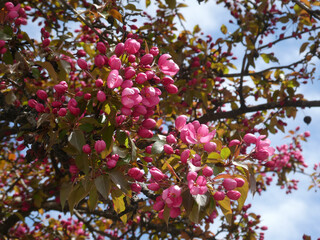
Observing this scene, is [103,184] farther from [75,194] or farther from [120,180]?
[75,194]

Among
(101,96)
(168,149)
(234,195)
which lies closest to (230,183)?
(234,195)

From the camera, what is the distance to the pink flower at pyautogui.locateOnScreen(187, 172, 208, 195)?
120 cm

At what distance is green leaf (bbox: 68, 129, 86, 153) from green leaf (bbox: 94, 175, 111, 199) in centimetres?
14

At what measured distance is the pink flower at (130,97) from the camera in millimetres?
1334

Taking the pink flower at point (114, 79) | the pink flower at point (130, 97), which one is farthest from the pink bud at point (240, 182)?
the pink flower at point (114, 79)

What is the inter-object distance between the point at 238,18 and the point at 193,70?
1340 mm

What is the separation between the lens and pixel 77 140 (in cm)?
137

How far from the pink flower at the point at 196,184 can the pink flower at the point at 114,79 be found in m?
0.47

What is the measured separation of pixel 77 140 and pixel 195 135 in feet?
1.64

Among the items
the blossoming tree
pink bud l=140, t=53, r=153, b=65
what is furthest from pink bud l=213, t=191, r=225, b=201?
pink bud l=140, t=53, r=153, b=65

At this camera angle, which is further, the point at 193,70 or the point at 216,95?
the point at 216,95

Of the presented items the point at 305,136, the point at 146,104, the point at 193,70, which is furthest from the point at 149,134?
the point at 305,136

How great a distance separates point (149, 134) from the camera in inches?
61.5

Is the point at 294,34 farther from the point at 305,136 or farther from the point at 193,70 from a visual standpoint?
the point at 305,136
